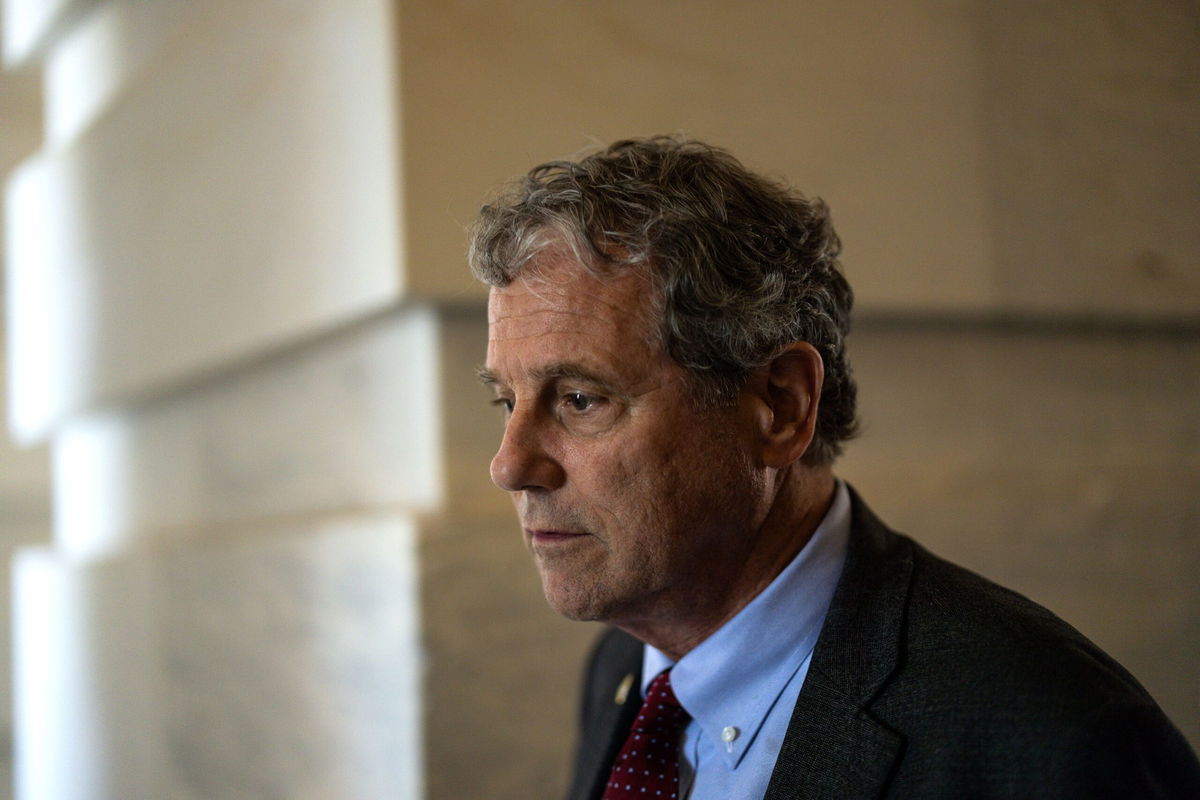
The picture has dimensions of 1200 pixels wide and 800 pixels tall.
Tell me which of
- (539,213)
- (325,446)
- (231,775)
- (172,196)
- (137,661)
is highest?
(172,196)

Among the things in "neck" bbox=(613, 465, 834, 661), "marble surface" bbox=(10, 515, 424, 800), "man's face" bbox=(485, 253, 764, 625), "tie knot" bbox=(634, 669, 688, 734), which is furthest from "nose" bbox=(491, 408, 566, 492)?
"marble surface" bbox=(10, 515, 424, 800)

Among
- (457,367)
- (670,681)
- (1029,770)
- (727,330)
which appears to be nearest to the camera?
(1029,770)

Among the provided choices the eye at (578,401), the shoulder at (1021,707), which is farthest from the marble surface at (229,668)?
the shoulder at (1021,707)

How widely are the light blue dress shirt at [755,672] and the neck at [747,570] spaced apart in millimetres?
21

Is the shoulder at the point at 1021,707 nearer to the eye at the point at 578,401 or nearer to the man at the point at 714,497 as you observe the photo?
the man at the point at 714,497

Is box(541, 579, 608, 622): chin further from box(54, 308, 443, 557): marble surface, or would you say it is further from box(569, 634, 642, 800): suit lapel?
box(54, 308, 443, 557): marble surface

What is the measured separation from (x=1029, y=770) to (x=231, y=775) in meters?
2.34

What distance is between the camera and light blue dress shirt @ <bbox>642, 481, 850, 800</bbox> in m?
1.39

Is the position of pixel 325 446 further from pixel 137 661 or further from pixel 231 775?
pixel 137 661

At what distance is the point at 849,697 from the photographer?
4.12ft

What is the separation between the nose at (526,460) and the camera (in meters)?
1.35

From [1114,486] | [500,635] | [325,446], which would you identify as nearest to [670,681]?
[500,635]

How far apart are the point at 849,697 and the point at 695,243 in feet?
1.80

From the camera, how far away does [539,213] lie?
140 centimetres
